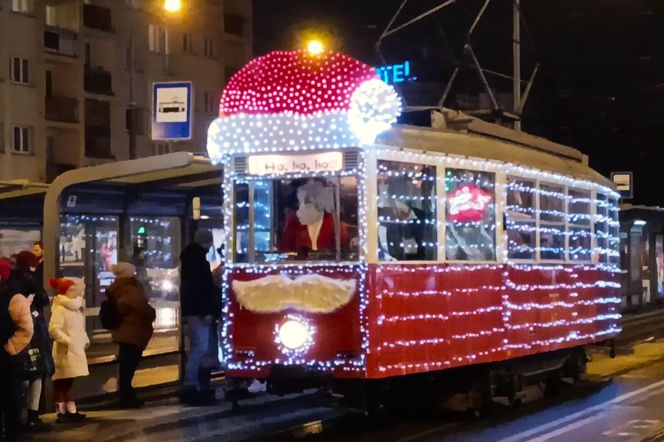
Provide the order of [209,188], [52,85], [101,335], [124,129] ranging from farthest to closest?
[124,129], [52,85], [101,335], [209,188]

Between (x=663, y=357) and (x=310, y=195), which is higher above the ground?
(x=310, y=195)

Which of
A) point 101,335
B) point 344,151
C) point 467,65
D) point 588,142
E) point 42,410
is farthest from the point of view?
point 588,142

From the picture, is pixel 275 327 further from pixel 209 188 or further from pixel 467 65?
pixel 467 65

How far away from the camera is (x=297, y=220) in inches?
443

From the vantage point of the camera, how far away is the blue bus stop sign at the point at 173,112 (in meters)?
14.2

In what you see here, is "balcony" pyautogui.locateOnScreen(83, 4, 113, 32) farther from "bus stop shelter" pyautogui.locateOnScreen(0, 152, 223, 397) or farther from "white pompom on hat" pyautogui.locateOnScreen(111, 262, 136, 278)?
"white pompom on hat" pyautogui.locateOnScreen(111, 262, 136, 278)

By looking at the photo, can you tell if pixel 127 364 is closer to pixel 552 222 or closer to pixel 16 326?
pixel 16 326

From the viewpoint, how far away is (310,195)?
11.2m

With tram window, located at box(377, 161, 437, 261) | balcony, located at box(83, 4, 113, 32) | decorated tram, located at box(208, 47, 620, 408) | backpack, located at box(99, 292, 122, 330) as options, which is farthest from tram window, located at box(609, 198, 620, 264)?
balcony, located at box(83, 4, 113, 32)

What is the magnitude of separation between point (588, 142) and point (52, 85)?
83.7ft

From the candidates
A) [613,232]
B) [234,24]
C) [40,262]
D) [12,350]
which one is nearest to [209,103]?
[234,24]

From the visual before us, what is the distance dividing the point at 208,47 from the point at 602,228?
38575 mm

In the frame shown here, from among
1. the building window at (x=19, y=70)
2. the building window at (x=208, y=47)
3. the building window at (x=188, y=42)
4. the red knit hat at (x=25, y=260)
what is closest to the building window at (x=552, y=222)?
the red knit hat at (x=25, y=260)

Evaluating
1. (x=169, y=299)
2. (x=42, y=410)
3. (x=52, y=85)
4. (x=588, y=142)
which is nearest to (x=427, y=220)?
(x=42, y=410)
